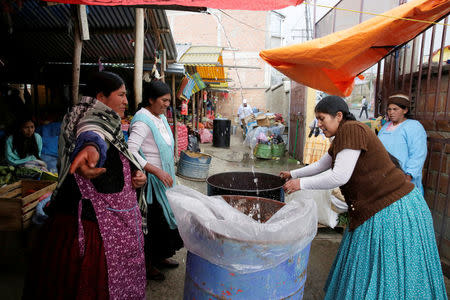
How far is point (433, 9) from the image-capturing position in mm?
2164

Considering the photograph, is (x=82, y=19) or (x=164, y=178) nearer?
(x=164, y=178)

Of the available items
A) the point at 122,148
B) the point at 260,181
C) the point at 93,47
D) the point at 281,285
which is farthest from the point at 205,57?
the point at 281,285

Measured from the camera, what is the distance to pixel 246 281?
4.29ft

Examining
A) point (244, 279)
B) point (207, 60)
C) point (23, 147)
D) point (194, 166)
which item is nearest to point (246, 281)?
point (244, 279)

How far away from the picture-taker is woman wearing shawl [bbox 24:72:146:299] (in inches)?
57.6

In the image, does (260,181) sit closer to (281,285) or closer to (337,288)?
(337,288)

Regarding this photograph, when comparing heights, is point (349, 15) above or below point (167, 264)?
above

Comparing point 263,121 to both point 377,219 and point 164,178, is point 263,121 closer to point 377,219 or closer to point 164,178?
point 164,178

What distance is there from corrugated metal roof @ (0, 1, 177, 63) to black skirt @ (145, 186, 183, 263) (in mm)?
3564

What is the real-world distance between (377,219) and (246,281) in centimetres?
109

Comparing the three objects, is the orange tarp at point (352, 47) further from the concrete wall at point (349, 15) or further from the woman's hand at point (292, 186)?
the concrete wall at point (349, 15)

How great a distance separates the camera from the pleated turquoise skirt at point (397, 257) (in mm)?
1787

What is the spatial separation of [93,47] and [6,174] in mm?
3812

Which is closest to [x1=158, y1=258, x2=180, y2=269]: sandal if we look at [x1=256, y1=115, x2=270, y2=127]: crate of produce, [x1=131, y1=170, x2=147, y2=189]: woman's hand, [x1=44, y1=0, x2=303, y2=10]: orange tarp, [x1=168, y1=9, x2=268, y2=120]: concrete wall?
[x1=131, y1=170, x2=147, y2=189]: woman's hand
